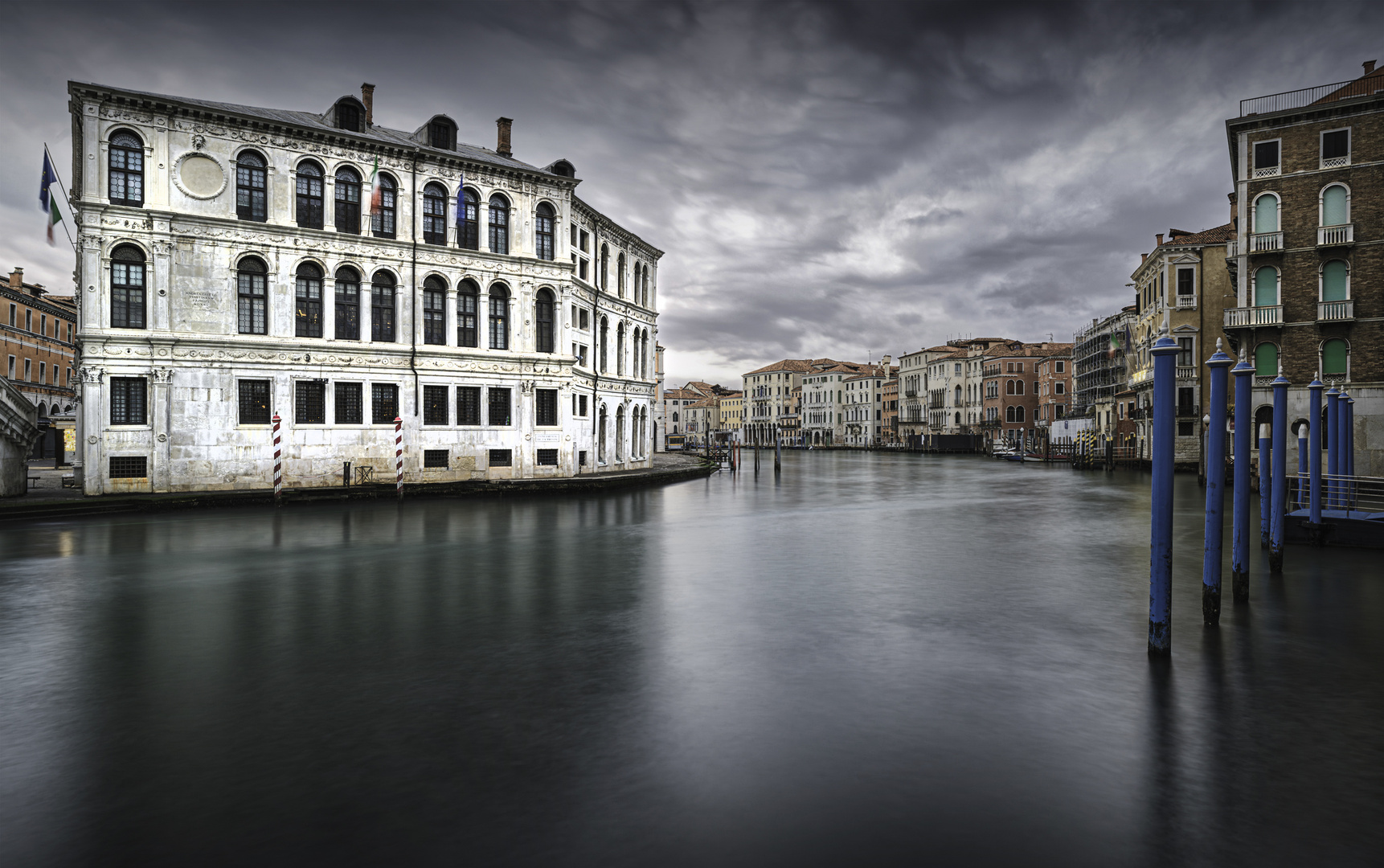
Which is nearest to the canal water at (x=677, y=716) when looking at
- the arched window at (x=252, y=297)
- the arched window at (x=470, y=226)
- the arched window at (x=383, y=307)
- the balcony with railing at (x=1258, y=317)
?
the arched window at (x=252, y=297)

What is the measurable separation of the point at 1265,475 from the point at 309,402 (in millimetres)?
27788

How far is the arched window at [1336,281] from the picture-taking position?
31.5 meters

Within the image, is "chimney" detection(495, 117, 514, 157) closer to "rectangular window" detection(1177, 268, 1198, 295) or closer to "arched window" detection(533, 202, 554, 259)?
"arched window" detection(533, 202, 554, 259)

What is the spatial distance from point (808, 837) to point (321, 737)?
3709 mm

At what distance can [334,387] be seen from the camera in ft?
91.6

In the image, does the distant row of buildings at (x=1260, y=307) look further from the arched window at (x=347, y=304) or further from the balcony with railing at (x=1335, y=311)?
the arched window at (x=347, y=304)

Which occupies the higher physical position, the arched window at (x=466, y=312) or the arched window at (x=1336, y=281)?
the arched window at (x=1336, y=281)

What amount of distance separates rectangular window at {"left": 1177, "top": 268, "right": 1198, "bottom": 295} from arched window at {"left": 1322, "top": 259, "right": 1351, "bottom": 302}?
62.0 ft

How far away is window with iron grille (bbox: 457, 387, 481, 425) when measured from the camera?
99.4ft

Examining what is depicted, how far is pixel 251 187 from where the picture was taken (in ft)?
88.1

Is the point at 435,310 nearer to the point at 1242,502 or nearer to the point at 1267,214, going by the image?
the point at 1242,502

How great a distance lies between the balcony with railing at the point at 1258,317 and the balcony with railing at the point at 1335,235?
283cm

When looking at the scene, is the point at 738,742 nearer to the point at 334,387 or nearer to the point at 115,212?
the point at 334,387

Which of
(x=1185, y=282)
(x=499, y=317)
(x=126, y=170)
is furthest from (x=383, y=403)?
(x=1185, y=282)
